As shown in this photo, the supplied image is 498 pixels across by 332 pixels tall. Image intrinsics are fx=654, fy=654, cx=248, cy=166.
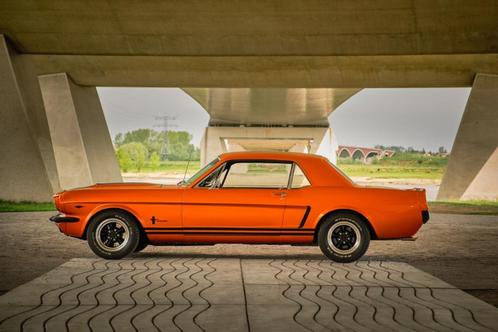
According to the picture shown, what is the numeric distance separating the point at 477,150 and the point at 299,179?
54.4ft

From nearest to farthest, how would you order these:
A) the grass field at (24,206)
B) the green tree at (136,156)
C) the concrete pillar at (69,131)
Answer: the grass field at (24,206) < the concrete pillar at (69,131) < the green tree at (136,156)

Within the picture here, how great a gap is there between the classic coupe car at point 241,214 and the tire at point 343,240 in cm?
1

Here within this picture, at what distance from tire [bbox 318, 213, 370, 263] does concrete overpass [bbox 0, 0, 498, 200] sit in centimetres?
1038

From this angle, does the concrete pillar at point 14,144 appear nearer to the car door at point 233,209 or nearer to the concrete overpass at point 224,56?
the concrete overpass at point 224,56

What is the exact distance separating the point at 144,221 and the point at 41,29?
1270cm

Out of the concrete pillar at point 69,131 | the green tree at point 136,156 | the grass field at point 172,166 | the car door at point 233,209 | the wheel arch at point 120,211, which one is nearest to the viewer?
the car door at point 233,209

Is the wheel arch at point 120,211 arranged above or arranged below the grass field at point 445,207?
above

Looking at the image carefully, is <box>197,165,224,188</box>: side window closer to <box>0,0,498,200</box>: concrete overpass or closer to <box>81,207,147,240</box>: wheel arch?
<box>81,207,147,240</box>: wheel arch

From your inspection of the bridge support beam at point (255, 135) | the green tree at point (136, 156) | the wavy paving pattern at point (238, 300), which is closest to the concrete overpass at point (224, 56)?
the wavy paving pattern at point (238, 300)

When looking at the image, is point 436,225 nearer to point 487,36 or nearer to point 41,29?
point 487,36

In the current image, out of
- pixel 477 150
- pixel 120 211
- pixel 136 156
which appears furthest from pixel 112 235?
pixel 136 156

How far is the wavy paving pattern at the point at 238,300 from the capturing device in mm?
4602

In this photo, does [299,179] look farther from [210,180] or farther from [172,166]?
[172,166]

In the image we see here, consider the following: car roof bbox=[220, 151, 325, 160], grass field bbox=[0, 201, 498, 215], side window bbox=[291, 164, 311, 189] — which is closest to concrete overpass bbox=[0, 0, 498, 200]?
grass field bbox=[0, 201, 498, 215]
